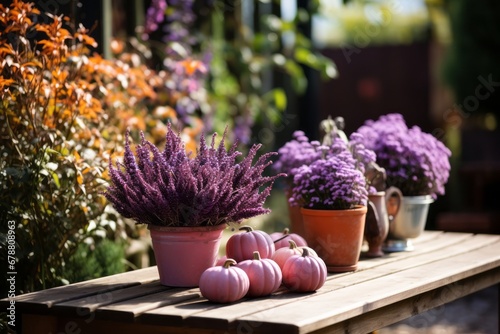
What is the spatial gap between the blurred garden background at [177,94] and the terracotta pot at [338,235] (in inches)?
23.1

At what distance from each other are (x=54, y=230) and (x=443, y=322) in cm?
331

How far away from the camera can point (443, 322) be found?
18.4ft

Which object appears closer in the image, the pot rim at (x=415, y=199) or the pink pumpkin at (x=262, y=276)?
the pink pumpkin at (x=262, y=276)

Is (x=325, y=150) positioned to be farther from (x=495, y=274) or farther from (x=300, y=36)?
(x=300, y=36)

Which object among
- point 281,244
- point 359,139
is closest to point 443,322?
point 359,139

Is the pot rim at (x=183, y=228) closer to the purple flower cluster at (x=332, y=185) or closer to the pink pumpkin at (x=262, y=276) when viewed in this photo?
the pink pumpkin at (x=262, y=276)

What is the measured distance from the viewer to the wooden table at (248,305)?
7.03 feet

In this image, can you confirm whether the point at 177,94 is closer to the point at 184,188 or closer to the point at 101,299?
the point at 184,188

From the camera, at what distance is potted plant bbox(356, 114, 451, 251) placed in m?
3.36

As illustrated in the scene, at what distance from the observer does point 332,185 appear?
286 cm

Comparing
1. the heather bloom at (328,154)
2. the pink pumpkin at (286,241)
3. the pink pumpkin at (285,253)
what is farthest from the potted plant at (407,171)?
the pink pumpkin at (285,253)

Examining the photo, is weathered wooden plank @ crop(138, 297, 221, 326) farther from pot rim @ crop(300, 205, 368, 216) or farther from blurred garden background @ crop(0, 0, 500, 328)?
pot rim @ crop(300, 205, 368, 216)

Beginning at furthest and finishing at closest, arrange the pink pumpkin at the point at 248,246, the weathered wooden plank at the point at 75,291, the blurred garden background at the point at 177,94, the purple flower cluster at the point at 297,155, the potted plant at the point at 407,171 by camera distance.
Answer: the potted plant at the point at 407,171 < the purple flower cluster at the point at 297,155 < the blurred garden background at the point at 177,94 < the pink pumpkin at the point at 248,246 < the weathered wooden plank at the point at 75,291

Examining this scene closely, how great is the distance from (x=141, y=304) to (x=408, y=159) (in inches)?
58.9
